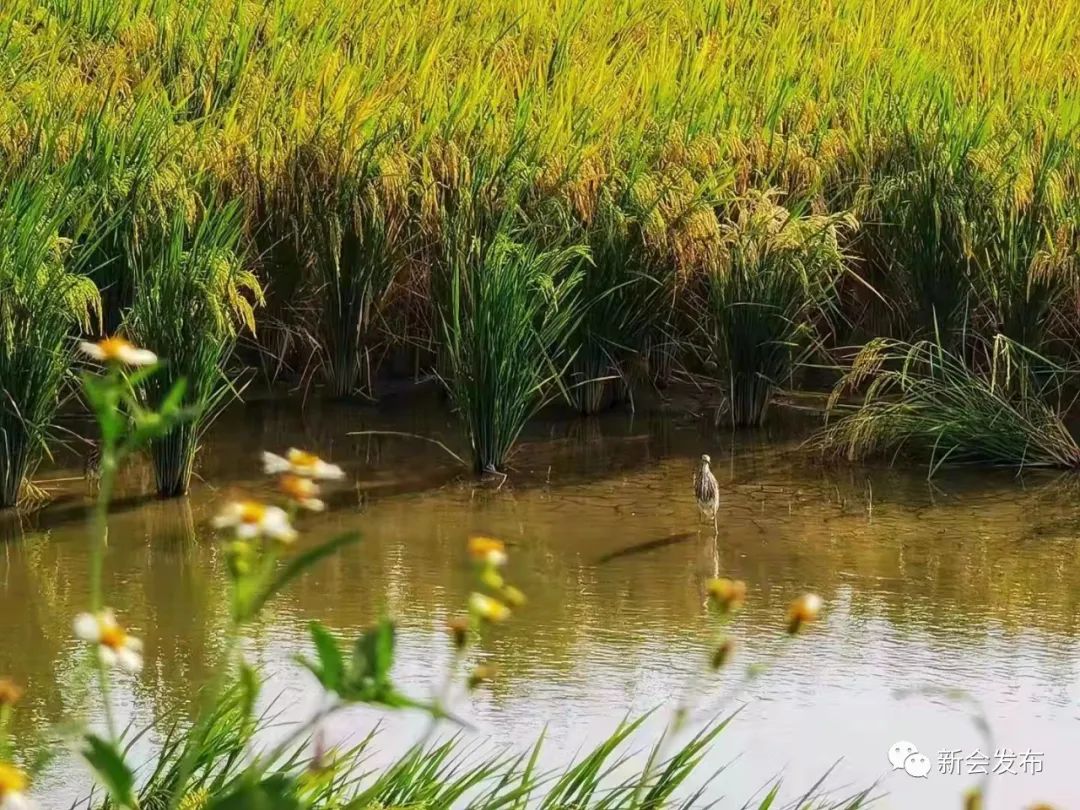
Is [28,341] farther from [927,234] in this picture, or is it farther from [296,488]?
[296,488]

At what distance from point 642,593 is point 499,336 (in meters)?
1.31

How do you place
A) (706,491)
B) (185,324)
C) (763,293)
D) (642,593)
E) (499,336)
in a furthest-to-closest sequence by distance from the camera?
(763,293)
(499,336)
(185,324)
(706,491)
(642,593)

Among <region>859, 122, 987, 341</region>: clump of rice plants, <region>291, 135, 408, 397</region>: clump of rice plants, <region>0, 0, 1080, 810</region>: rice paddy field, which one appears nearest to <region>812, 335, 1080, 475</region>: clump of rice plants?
<region>0, 0, 1080, 810</region>: rice paddy field

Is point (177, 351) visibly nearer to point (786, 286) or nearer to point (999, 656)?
point (786, 286)

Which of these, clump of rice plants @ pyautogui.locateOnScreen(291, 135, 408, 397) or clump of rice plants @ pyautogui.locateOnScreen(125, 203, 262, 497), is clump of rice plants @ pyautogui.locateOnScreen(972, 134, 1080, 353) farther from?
clump of rice plants @ pyautogui.locateOnScreen(125, 203, 262, 497)

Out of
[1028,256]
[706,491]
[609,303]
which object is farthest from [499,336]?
[1028,256]

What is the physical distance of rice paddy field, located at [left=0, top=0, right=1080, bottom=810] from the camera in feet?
17.7

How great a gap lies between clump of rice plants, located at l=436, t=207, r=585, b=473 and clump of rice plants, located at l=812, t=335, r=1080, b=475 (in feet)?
3.18

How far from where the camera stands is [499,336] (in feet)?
18.0

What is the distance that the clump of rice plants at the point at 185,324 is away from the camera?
5195mm

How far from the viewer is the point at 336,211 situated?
20.3ft

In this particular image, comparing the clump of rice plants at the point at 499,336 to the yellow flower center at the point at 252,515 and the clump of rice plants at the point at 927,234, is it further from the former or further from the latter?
the yellow flower center at the point at 252,515

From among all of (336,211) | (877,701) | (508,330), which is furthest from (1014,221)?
(877,701)

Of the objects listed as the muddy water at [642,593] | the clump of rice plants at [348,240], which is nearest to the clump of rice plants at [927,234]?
the muddy water at [642,593]
